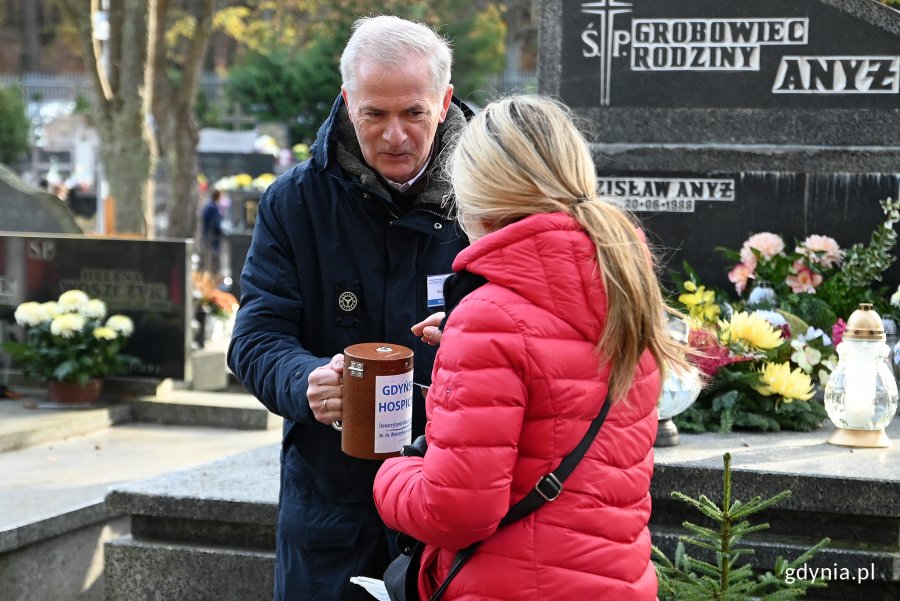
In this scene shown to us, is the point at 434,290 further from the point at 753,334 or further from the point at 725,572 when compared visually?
the point at 753,334

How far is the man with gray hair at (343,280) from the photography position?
8.63ft

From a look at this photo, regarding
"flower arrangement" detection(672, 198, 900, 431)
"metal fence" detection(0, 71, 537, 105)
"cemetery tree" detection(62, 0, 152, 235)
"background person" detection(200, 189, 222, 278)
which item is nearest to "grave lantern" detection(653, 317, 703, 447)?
"flower arrangement" detection(672, 198, 900, 431)

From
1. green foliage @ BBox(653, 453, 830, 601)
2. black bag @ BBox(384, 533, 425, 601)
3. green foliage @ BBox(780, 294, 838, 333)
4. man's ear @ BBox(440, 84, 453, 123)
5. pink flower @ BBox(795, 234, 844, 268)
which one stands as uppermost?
man's ear @ BBox(440, 84, 453, 123)

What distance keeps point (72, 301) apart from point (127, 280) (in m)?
0.40

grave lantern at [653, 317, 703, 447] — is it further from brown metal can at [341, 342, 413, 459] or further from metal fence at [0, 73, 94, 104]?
metal fence at [0, 73, 94, 104]

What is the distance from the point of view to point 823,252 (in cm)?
539

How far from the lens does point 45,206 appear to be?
10.7 m

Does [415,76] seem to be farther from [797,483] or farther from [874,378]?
[874,378]

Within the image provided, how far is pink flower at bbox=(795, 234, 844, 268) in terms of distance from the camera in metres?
5.39

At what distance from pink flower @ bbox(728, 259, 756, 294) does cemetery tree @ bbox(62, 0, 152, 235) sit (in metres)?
9.66

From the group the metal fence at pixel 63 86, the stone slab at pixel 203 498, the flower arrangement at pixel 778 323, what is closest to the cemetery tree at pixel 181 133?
the flower arrangement at pixel 778 323

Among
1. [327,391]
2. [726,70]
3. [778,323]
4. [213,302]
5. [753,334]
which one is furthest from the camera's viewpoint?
[213,302]

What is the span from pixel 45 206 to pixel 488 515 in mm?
9655

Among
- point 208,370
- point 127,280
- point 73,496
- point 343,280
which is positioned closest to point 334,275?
point 343,280
